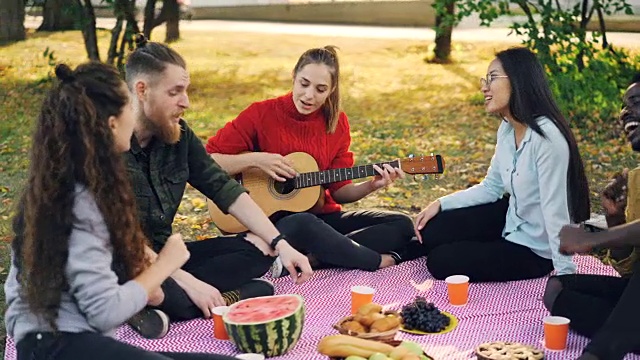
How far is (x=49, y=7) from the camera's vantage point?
1125 centimetres

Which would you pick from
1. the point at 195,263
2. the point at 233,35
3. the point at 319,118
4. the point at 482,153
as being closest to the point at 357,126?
the point at 482,153

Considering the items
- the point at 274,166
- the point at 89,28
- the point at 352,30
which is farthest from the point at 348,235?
the point at 352,30

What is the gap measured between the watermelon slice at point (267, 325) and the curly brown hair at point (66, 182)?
0.77m

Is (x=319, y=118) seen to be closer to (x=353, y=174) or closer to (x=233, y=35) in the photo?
(x=353, y=174)

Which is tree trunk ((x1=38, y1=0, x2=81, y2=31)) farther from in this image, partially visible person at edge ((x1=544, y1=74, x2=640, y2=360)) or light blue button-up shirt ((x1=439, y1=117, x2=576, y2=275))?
partially visible person at edge ((x1=544, y1=74, x2=640, y2=360))

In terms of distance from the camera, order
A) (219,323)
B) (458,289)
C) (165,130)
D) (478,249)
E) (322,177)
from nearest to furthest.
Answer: (219,323) < (165,130) < (458,289) < (478,249) < (322,177)

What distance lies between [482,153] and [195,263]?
4.91 meters

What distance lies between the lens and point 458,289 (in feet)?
14.5

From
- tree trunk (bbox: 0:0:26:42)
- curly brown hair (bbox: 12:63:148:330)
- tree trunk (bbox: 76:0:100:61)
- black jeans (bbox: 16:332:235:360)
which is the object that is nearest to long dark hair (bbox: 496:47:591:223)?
curly brown hair (bbox: 12:63:148:330)

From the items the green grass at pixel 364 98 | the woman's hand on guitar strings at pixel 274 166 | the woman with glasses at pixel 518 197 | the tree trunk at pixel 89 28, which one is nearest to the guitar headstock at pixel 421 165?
the woman with glasses at pixel 518 197

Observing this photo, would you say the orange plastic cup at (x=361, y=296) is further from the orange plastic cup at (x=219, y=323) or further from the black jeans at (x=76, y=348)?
the black jeans at (x=76, y=348)

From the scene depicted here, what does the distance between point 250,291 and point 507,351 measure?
4.23 feet

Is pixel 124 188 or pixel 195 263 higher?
pixel 124 188

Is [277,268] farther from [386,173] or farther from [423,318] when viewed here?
[423,318]
